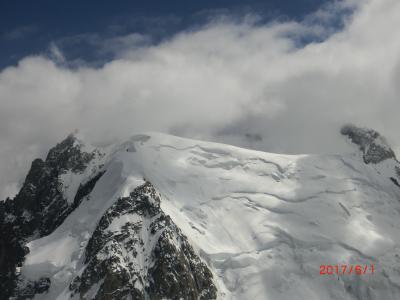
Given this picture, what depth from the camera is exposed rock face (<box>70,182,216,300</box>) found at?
16988 centimetres

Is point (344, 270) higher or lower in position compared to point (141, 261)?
lower

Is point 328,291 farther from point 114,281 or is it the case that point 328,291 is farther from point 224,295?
point 114,281

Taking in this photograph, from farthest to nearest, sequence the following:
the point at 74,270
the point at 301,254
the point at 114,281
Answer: the point at 301,254 < the point at 74,270 < the point at 114,281

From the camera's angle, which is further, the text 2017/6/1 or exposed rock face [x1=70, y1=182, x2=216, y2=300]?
the text 2017/6/1

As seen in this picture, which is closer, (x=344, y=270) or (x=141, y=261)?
(x=141, y=261)

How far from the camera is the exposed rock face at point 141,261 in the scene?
169875mm

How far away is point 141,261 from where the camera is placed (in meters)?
178

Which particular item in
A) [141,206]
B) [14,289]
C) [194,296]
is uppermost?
[141,206]

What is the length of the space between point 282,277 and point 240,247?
58.0 ft

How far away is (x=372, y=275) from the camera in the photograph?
193 m

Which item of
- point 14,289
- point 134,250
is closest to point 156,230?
point 134,250

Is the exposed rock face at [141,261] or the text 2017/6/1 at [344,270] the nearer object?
the exposed rock face at [141,261]

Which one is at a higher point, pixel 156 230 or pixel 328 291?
pixel 156 230

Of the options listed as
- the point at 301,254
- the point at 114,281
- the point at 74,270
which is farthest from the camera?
the point at 301,254
